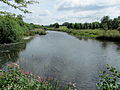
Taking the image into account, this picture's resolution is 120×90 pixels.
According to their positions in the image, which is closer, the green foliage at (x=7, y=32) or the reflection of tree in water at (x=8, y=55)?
the reflection of tree in water at (x=8, y=55)

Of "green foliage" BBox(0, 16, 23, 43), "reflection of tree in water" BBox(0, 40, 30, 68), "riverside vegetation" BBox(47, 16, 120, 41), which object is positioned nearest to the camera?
"reflection of tree in water" BBox(0, 40, 30, 68)

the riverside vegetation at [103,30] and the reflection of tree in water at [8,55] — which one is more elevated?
the riverside vegetation at [103,30]

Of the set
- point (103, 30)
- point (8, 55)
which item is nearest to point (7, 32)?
point (8, 55)

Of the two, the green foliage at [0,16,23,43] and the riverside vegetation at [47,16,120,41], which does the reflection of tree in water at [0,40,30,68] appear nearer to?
the green foliage at [0,16,23,43]

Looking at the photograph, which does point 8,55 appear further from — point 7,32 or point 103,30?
point 103,30

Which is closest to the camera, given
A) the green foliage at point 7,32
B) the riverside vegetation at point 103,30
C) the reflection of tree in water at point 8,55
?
the reflection of tree in water at point 8,55

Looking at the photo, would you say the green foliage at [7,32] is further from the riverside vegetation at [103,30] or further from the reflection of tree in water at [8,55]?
the riverside vegetation at [103,30]

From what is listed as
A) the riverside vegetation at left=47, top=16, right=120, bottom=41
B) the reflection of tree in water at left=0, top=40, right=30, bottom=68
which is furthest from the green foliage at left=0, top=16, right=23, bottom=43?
the riverside vegetation at left=47, top=16, right=120, bottom=41

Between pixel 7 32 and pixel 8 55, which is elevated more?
pixel 7 32

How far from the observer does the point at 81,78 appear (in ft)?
24.6

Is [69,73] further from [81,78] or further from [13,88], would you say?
[13,88]

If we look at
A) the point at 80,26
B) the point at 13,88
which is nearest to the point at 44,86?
the point at 13,88

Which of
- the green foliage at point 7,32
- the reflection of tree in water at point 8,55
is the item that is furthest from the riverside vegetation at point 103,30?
the reflection of tree in water at point 8,55

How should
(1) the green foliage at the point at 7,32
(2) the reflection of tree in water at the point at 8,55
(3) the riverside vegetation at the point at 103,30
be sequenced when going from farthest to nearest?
(3) the riverside vegetation at the point at 103,30 → (1) the green foliage at the point at 7,32 → (2) the reflection of tree in water at the point at 8,55
